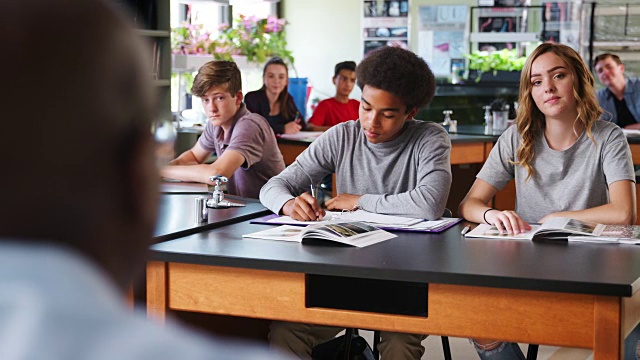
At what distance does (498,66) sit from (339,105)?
Result: 56.4 inches

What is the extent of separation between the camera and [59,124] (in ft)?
0.91

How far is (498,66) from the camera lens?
7570mm

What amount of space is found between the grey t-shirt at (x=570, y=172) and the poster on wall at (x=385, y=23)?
6.22 m

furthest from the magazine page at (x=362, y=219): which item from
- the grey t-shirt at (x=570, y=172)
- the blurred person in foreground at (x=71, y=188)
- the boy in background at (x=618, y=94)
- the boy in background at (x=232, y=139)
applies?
the boy in background at (x=618, y=94)

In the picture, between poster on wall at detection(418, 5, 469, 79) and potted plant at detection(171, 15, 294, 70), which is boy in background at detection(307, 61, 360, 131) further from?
poster on wall at detection(418, 5, 469, 79)

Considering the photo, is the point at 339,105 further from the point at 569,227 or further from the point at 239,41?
the point at 569,227

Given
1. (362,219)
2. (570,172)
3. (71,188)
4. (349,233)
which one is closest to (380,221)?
(362,219)

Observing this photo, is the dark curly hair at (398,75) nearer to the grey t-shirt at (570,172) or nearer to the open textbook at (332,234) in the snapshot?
the grey t-shirt at (570,172)

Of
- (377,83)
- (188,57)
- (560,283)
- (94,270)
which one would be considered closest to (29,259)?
A: (94,270)

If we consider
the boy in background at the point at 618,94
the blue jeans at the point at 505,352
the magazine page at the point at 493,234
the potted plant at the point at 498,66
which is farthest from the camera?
the potted plant at the point at 498,66

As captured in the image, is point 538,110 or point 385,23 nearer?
point 538,110

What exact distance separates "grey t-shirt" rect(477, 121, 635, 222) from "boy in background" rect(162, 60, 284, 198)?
3.68 feet

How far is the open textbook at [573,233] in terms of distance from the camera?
7.78ft

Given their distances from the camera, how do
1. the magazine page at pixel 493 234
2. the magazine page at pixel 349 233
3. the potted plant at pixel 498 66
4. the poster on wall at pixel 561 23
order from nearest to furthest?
the magazine page at pixel 349 233, the magazine page at pixel 493 234, the potted plant at pixel 498 66, the poster on wall at pixel 561 23
